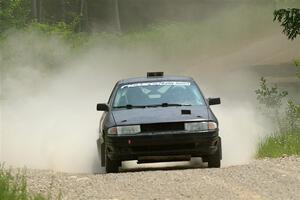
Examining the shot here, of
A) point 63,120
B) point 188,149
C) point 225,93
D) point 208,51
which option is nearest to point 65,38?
point 208,51

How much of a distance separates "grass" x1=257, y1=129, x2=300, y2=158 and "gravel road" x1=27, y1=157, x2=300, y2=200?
7.43 ft

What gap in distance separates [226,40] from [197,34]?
278cm

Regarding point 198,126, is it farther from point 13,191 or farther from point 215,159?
point 13,191

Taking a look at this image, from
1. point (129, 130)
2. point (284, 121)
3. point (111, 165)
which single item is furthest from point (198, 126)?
point (284, 121)

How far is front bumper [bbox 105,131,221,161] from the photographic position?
11945 mm

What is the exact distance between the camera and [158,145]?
11953 mm

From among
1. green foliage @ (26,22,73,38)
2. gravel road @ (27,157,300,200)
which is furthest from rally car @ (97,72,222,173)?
green foliage @ (26,22,73,38)

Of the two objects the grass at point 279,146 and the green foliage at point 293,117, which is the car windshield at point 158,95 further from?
the green foliage at point 293,117

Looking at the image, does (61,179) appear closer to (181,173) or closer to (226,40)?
(181,173)

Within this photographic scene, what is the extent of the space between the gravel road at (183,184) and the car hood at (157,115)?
3.64ft

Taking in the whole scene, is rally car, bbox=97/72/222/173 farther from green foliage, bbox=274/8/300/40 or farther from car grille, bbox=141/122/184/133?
green foliage, bbox=274/8/300/40

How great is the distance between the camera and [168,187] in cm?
980

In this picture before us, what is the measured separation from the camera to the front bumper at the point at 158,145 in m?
11.9

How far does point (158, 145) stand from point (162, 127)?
0.28m
